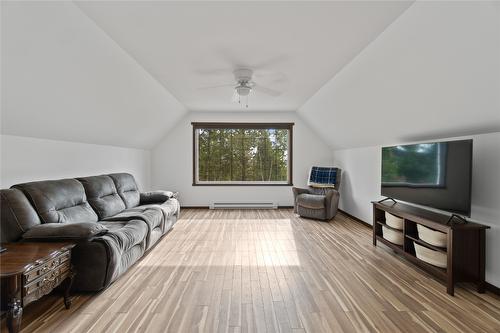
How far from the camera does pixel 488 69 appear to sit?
199 cm

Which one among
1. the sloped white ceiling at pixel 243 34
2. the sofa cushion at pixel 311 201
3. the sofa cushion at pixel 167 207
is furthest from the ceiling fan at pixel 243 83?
the sofa cushion at pixel 311 201

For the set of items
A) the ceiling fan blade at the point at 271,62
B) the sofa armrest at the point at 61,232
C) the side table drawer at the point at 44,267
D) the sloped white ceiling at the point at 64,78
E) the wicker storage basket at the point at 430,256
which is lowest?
the wicker storage basket at the point at 430,256

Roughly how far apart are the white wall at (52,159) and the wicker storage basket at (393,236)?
4.42 metres

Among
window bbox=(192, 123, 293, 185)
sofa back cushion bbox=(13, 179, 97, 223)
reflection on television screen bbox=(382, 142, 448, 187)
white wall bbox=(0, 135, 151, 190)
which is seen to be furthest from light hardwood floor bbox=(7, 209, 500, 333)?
window bbox=(192, 123, 293, 185)

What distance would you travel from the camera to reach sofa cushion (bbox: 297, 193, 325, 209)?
532cm

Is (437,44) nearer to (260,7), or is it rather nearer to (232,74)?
(260,7)

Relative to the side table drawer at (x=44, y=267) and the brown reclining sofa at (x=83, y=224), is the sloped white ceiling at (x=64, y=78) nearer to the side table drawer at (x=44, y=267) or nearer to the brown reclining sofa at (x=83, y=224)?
the brown reclining sofa at (x=83, y=224)

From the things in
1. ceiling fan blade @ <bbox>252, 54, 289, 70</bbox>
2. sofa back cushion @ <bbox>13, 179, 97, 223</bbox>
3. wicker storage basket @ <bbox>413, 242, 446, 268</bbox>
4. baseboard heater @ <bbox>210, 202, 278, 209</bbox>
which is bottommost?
baseboard heater @ <bbox>210, 202, 278, 209</bbox>

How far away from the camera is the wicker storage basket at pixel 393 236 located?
10.6 ft

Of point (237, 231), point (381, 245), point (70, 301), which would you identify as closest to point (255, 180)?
point (237, 231)

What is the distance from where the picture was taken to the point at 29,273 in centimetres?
176

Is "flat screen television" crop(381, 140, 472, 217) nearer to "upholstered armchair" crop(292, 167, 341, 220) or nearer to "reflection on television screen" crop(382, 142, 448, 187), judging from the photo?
"reflection on television screen" crop(382, 142, 448, 187)

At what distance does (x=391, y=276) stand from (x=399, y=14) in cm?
259

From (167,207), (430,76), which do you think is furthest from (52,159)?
(430,76)
